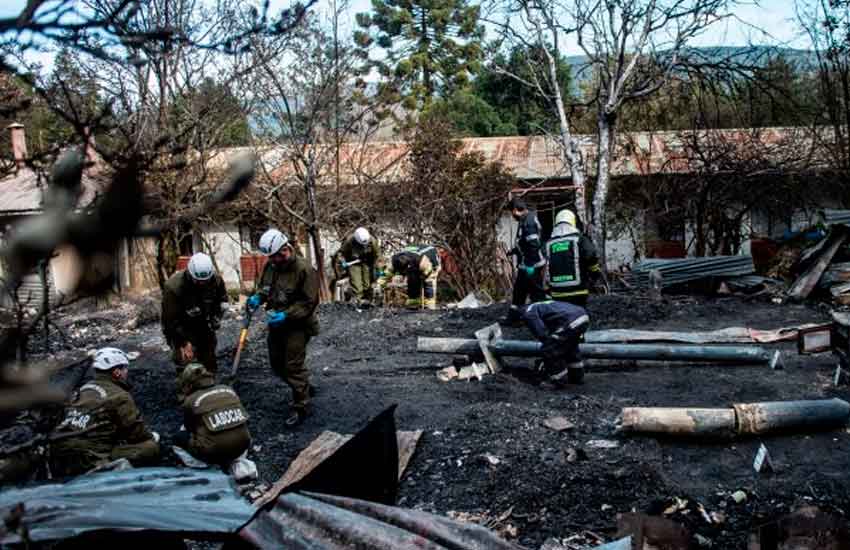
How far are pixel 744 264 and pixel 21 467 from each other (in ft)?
43.3

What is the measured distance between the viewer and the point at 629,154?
750 inches

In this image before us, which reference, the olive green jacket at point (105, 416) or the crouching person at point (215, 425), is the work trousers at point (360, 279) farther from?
the olive green jacket at point (105, 416)

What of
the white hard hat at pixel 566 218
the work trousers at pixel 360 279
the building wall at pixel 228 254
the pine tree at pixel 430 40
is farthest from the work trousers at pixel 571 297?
the pine tree at pixel 430 40

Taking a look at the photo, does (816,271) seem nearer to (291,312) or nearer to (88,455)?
(291,312)

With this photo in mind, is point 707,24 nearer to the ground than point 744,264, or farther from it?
farther from it

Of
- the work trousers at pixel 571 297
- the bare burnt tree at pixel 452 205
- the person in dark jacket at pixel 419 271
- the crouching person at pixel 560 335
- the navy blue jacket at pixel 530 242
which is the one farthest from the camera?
the bare burnt tree at pixel 452 205

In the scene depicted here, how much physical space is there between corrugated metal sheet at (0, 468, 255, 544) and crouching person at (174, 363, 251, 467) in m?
2.22

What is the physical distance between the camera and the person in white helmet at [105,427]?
531 cm

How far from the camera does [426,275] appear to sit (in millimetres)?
13508

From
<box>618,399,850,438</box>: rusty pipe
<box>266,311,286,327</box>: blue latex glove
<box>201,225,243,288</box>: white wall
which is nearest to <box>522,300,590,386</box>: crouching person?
<box>618,399,850,438</box>: rusty pipe

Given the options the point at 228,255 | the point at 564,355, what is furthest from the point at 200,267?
the point at 228,255

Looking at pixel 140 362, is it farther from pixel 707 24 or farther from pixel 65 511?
pixel 707 24

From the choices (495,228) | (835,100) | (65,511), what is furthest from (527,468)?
(835,100)

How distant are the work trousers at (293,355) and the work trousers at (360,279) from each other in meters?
6.60
